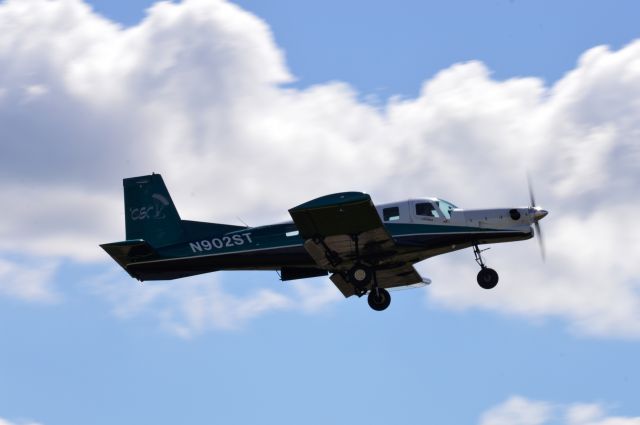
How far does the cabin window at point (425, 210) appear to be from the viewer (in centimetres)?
2703

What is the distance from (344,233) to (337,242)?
1.46 ft

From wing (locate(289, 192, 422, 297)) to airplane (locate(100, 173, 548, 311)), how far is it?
2 centimetres

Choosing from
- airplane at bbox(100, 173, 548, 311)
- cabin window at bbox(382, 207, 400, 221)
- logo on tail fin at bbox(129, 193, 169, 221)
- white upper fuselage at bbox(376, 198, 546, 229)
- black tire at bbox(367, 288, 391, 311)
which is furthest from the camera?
logo on tail fin at bbox(129, 193, 169, 221)

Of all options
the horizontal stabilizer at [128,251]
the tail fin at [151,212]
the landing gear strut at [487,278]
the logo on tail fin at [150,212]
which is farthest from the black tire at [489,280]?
the logo on tail fin at [150,212]

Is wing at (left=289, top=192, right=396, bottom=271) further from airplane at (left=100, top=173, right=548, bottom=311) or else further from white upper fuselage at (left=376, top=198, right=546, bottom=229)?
white upper fuselage at (left=376, top=198, right=546, bottom=229)

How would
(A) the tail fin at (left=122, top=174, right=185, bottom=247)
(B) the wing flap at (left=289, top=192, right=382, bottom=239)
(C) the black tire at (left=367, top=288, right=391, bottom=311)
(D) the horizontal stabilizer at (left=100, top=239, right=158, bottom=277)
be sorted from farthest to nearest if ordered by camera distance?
(A) the tail fin at (left=122, top=174, right=185, bottom=247) < (D) the horizontal stabilizer at (left=100, top=239, right=158, bottom=277) < (C) the black tire at (left=367, top=288, right=391, bottom=311) < (B) the wing flap at (left=289, top=192, right=382, bottom=239)

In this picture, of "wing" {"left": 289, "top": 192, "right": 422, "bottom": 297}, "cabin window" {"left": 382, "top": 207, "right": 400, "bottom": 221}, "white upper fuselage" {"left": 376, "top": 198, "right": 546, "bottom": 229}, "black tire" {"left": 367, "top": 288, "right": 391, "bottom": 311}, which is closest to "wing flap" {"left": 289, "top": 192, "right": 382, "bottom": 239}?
"wing" {"left": 289, "top": 192, "right": 422, "bottom": 297}

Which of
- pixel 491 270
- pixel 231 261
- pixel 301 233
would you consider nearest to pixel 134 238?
pixel 231 261

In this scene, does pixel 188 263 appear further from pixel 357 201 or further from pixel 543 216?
pixel 543 216

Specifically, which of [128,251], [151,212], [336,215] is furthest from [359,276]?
[151,212]

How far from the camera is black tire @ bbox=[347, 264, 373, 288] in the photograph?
27.0 metres

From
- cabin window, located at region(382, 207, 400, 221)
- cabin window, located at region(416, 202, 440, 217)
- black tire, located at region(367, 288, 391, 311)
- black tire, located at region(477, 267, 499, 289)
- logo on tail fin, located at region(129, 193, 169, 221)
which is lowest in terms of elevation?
black tire, located at region(367, 288, 391, 311)

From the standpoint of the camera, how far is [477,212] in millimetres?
27125

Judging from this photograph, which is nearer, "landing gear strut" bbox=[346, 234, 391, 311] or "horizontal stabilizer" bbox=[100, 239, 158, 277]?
Answer: "landing gear strut" bbox=[346, 234, 391, 311]
